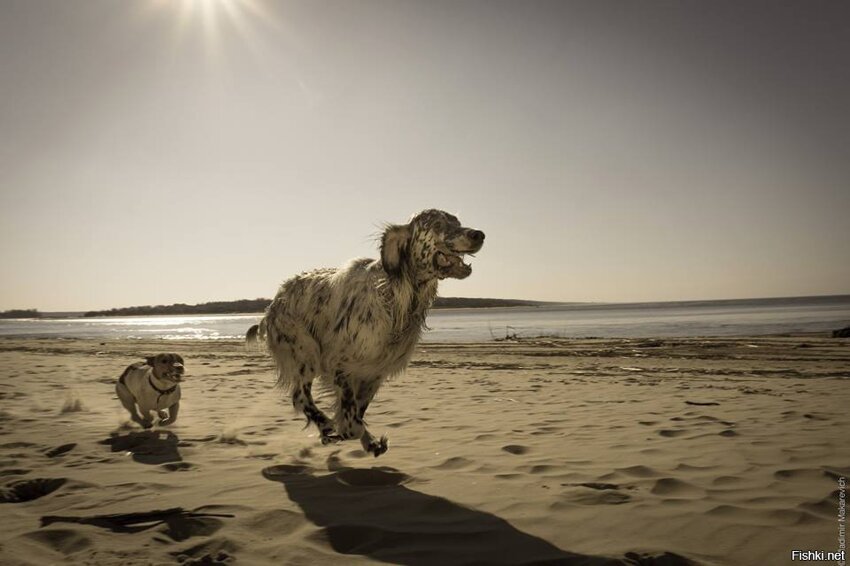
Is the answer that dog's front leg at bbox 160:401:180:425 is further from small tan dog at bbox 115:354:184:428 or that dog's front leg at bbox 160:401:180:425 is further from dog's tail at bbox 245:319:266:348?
dog's tail at bbox 245:319:266:348

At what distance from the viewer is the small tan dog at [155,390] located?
20.6 ft

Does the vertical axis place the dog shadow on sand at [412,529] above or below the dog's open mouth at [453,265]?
below

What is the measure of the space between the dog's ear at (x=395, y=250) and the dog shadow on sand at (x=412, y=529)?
6.23 feet

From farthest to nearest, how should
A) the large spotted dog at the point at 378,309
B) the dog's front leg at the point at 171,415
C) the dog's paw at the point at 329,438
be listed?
the dog's front leg at the point at 171,415
the dog's paw at the point at 329,438
the large spotted dog at the point at 378,309

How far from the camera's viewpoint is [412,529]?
300cm

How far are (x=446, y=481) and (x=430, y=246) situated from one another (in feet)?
6.77

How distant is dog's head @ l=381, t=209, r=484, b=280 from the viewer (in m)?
4.63

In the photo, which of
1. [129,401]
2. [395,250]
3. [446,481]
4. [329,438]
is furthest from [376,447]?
[129,401]

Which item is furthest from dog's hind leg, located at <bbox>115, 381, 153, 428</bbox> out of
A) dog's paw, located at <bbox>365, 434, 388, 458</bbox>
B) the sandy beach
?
dog's paw, located at <bbox>365, 434, 388, 458</bbox>

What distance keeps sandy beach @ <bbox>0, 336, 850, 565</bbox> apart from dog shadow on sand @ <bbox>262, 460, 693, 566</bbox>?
0.01 meters

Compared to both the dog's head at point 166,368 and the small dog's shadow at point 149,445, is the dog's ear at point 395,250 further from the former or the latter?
the dog's head at point 166,368

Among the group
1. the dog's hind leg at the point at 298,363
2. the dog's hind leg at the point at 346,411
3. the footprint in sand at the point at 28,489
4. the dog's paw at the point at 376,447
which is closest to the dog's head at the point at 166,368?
the dog's hind leg at the point at 298,363

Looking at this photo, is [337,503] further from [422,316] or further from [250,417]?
[250,417]

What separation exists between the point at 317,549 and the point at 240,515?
0.73 meters
